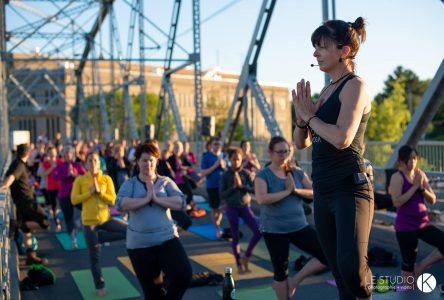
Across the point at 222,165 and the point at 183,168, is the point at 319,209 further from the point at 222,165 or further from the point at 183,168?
the point at 183,168

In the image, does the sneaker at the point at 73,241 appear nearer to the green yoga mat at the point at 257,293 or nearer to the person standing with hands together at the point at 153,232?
the green yoga mat at the point at 257,293

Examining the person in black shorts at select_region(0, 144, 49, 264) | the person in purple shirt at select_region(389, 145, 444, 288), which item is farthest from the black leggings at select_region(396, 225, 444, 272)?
the person in black shorts at select_region(0, 144, 49, 264)

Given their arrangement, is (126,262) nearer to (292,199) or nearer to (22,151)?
(22,151)

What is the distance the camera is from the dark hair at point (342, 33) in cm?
270

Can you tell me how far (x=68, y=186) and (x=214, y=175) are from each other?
9.60 ft

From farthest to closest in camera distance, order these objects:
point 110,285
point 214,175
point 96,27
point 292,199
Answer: point 96,27, point 214,175, point 110,285, point 292,199

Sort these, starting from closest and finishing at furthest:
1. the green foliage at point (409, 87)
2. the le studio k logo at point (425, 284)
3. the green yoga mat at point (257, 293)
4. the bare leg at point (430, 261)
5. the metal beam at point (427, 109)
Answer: the le studio k logo at point (425, 284) → the bare leg at point (430, 261) → the green yoga mat at point (257, 293) → the metal beam at point (427, 109) → the green foliage at point (409, 87)

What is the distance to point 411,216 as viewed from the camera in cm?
589

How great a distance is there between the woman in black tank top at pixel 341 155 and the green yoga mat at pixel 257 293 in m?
3.69

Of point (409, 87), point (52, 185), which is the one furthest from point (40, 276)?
point (409, 87)

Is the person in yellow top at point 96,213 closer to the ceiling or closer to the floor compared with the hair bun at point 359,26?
closer to the floor

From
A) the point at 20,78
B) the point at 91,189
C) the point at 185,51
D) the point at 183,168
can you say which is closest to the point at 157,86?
the point at 20,78

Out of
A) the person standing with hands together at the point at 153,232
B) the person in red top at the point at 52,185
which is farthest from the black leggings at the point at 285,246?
the person in red top at the point at 52,185

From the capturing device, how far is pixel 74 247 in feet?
32.3
